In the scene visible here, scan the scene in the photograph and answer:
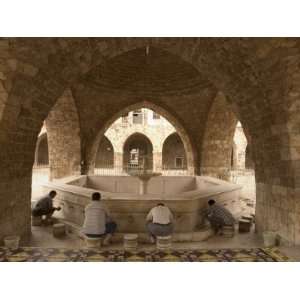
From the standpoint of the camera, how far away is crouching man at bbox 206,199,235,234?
5.40 meters

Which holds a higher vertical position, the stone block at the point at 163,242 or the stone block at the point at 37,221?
the stone block at the point at 163,242

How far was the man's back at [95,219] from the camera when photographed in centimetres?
453

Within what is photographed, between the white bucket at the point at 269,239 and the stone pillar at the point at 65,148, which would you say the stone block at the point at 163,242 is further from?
the stone pillar at the point at 65,148

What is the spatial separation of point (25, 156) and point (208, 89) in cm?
846

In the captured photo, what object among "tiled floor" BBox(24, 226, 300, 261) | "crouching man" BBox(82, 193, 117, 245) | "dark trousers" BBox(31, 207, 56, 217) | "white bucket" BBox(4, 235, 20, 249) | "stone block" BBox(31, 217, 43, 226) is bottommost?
"tiled floor" BBox(24, 226, 300, 261)

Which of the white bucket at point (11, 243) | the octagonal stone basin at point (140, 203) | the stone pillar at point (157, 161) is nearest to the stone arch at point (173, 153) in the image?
the stone pillar at point (157, 161)

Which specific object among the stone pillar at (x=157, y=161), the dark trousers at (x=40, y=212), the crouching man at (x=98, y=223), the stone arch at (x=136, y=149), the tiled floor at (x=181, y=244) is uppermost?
the stone arch at (x=136, y=149)

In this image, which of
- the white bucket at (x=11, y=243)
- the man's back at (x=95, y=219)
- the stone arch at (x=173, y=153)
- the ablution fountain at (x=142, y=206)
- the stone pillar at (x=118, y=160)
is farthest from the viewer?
the stone arch at (x=173, y=153)

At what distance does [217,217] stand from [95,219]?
8.24 ft

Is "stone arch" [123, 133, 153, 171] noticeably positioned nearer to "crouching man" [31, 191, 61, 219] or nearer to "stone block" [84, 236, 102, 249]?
"crouching man" [31, 191, 61, 219]

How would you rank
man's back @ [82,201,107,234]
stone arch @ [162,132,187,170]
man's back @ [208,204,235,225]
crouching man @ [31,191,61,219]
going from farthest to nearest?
stone arch @ [162,132,187,170]
crouching man @ [31,191,61,219]
man's back @ [208,204,235,225]
man's back @ [82,201,107,234]

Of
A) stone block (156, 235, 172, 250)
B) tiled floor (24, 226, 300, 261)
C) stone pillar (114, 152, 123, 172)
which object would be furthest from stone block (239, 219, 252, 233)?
stone pillar (114, 152, 123, 172)

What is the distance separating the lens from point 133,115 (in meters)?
21.2

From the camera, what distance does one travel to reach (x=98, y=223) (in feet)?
14.9
